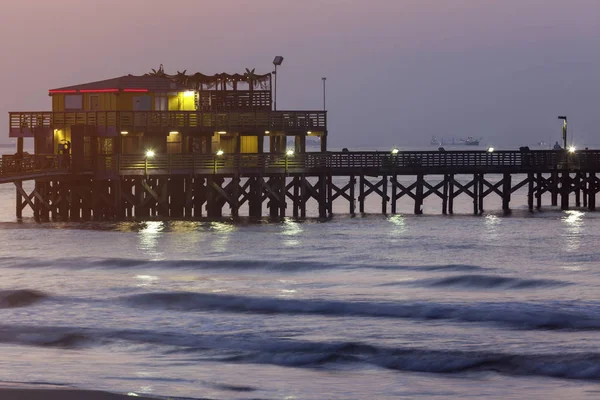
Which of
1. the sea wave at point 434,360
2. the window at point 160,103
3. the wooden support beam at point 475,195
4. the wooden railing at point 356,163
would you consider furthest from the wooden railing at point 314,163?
the sea wave at point 434,360

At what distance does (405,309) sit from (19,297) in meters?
10.1

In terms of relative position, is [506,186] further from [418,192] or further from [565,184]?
[418,192]

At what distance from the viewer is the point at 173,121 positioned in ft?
189

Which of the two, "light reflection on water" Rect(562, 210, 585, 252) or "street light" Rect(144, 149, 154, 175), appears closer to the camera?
"light reflection on water" Rect(562, 210, 585, 252)

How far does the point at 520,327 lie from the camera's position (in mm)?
24156

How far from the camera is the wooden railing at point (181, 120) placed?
2206 inches

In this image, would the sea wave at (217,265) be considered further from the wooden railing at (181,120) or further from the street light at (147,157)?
the wooden railing at (181,120)

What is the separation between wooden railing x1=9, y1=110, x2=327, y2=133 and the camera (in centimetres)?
5603

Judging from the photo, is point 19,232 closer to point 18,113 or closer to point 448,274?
point 18,113

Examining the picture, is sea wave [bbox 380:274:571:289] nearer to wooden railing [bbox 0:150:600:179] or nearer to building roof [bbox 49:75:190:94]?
wooden railing [bbox 0:150:600:179]

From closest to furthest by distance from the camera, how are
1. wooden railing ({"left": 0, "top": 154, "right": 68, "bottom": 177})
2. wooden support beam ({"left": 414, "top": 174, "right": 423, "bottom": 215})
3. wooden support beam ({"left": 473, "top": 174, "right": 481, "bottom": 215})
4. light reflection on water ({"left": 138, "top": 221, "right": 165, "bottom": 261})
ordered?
light reflection on water ({"left": 138, "top": 221, "right": 165, "bottom": 261}) < wooden railing ({"left": 0, "top": 154, "right": 68, "bottom": 177}) < wooden support beam ({"left": 414, "top": 174, "right": 423, "bottom": 215}) < wooden support beam ({"left": 473, "top": 174, "right": 481, "bottom": 215})

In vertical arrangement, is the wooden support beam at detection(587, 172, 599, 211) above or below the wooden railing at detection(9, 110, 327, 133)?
below

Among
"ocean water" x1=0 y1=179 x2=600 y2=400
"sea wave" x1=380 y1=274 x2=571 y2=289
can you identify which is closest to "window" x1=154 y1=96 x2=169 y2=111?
"ocean water" x1=0 y1=179 x2=600 y2=400

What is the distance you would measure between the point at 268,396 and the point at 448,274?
1866 cm
